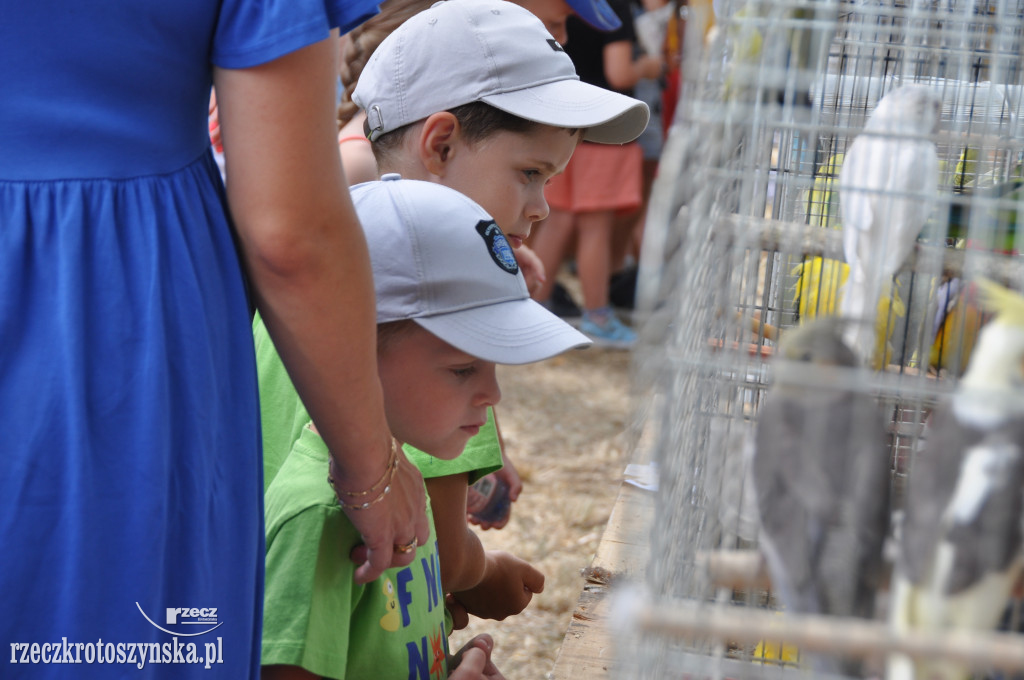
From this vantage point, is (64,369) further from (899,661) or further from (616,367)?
(616,367)

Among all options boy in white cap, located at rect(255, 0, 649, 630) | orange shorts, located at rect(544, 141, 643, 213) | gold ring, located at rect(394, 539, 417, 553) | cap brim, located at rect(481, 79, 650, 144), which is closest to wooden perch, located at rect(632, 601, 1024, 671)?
gold ring, located at rect(394, 539, 417, 553)

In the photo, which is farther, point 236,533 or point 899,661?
point 236,533

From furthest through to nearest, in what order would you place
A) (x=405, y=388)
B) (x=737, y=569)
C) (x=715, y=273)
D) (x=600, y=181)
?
(x=600, y=181), (x=405, y=388), (x=715, y=273), (x=737, y=569)

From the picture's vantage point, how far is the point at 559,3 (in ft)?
5.23

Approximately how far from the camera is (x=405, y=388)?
92cm

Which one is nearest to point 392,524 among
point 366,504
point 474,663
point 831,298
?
point 366,504

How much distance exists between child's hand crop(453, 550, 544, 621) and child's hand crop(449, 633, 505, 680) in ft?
0.56

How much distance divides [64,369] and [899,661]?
0.57 meters

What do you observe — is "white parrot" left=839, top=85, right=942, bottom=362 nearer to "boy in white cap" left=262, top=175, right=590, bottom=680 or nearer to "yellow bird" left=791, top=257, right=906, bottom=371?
"yellow bird" left=791, top=257, right=906, bottom=371

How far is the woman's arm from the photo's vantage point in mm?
673

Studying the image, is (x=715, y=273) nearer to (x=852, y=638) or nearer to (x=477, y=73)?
(x=852, y=638)

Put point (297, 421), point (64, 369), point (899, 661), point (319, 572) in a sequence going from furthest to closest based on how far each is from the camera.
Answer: point (297, 421) → point (319, 572) → point (64, 369) → point (899, 661)

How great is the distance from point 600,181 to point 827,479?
306 cm

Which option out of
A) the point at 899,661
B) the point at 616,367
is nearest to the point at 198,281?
the point at 899,661
